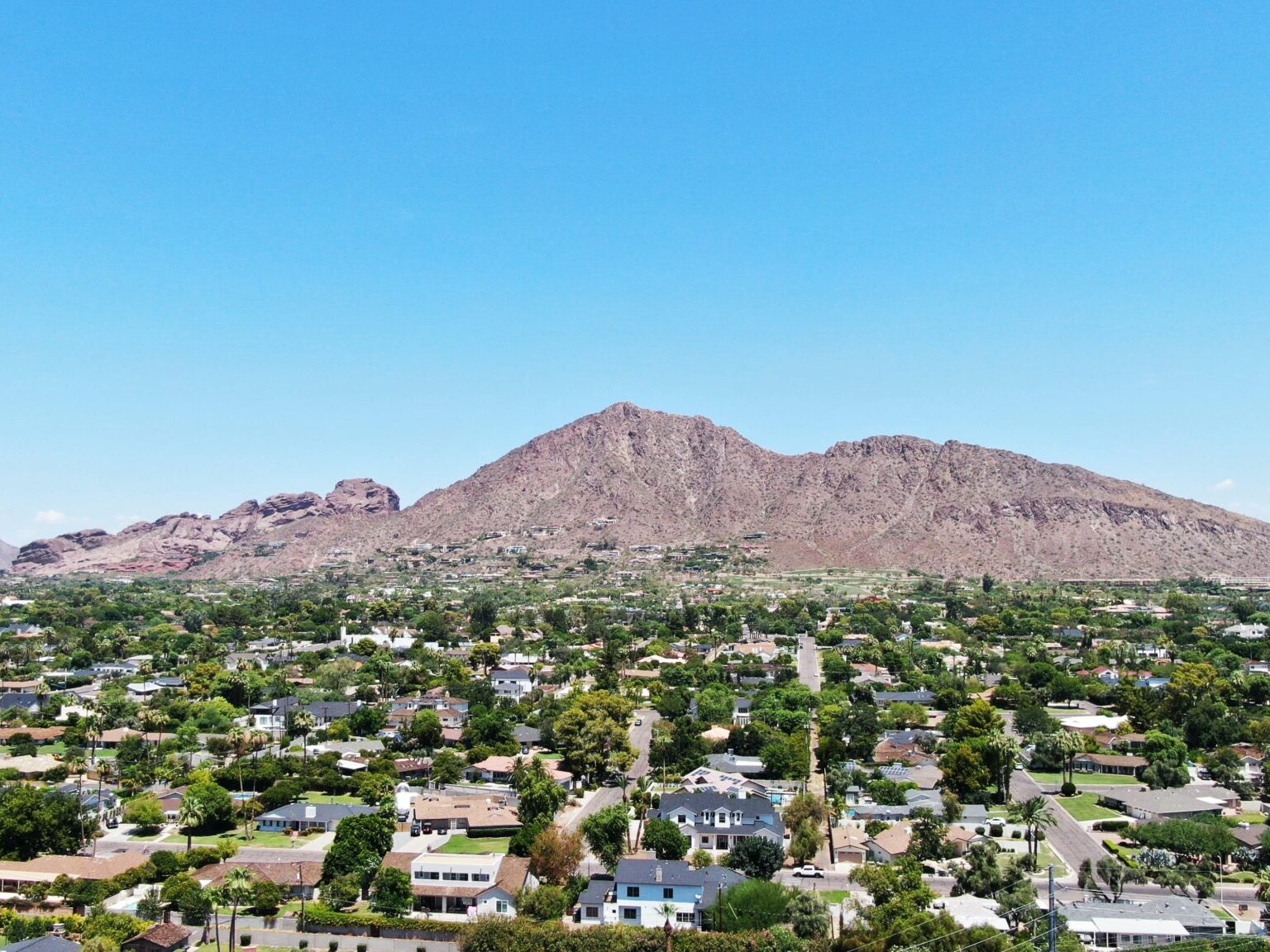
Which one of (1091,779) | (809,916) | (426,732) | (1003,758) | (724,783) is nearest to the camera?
(809,916)

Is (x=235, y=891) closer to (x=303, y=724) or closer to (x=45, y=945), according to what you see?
(x=45, y=945)

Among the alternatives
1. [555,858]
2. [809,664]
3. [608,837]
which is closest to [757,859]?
[608,837]

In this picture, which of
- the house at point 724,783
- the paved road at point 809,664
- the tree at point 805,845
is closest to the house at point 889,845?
the tree at point 805,845

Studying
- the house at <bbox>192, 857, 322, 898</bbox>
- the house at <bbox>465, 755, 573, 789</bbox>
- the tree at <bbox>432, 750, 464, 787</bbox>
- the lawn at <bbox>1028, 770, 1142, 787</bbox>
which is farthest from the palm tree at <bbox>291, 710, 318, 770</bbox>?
the lawn at <bbox>1028, 770, 1142, 787</bbox>

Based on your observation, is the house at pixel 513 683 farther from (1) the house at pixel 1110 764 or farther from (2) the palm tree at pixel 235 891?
(2) the palm tree at pixel 235 891

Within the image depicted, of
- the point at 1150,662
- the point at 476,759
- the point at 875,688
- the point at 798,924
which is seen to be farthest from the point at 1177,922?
the point at 1150,662

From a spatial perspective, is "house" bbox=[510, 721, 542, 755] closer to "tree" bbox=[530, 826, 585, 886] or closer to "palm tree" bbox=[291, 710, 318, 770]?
"palm tree" bbox=[291, 710, 318, 770]
